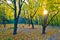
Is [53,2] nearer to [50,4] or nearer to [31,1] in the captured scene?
[50,4]

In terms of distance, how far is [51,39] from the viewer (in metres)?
20.9

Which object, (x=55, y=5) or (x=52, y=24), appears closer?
(x=55, y=5)

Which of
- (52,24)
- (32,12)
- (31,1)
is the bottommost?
(52,24)

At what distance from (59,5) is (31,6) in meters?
10.7

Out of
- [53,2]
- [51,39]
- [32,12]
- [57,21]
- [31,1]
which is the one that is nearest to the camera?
[53,2]

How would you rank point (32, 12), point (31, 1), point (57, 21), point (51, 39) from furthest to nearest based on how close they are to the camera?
point (57, 21) → point (32, 12) → point (31, 1) → point (51, 39)

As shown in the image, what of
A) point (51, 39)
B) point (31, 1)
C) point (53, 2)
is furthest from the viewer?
point (31, 1)

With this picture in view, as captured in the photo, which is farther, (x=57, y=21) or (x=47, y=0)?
(x=57, y=21)

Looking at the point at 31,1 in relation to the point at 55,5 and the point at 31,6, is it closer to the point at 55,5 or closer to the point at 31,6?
the point at 31,6

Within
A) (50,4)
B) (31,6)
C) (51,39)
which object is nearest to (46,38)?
(51,39)

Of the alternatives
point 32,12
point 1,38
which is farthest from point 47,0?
point 32,12

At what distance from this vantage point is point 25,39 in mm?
20109

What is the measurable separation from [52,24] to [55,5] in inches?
1079

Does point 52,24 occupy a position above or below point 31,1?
below
